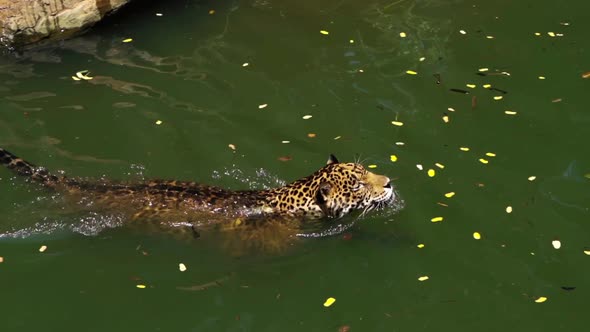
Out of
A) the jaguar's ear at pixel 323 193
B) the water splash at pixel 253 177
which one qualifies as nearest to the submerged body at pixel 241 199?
the jaguar's ear at pixel 323 193

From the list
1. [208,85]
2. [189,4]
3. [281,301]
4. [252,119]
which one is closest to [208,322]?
[281,301]

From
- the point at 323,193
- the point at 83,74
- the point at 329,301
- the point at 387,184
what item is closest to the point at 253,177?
the point at 323,193

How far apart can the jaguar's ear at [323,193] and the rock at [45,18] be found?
5.80 metres

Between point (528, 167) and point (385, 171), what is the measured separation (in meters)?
1.87

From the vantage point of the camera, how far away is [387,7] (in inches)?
537

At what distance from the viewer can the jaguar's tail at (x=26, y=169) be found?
9219 millimetres

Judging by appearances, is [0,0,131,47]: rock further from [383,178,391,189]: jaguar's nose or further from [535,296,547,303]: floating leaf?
[535,296,547,303]: floating leaf

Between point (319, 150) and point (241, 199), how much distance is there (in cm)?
171

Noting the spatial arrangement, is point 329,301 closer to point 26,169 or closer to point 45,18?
point 26,169

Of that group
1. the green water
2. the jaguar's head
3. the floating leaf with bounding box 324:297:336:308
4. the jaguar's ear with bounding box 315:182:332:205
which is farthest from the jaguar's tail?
the floating leaf with bounding box 324:297:336:308

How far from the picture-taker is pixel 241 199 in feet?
29.7

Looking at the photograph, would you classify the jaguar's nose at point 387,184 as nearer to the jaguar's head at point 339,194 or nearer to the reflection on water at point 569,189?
the jaguar's head at point 339,194

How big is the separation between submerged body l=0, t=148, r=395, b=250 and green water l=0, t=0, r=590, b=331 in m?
0.29

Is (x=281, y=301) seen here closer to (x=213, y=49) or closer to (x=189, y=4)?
(x=213, y=49)
